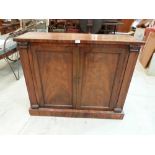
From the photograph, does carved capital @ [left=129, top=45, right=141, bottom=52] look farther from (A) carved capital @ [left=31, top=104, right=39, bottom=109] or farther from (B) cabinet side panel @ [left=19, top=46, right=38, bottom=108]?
(A) carved capital @ [left=31, top=104, right=39, bottom=109]

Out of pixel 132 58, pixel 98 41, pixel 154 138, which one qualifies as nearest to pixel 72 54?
pixel 98 41

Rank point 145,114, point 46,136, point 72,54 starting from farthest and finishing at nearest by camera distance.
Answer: point 145,114 < point 46,136 < point 72,54

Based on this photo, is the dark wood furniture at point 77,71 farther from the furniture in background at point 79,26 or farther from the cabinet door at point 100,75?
the furniture in background at point 79,26

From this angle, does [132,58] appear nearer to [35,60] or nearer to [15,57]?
[35,60]

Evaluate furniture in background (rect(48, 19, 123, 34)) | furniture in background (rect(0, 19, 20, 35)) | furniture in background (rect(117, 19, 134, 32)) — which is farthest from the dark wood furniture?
furniture in background (rect(117, 19, 134, 32))

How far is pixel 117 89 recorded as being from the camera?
1.65m

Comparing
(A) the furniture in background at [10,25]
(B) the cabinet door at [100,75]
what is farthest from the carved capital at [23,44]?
(A) the furniture in background at [10,25]

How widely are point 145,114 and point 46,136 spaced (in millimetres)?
1254

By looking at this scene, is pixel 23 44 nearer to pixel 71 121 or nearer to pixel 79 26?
pixel 71 121

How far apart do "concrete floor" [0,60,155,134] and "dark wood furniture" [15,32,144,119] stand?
0.09 meters

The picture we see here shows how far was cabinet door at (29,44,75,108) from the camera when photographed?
1440 millimetres

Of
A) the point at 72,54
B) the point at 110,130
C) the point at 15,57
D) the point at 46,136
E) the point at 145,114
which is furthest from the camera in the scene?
the point at 15,57
